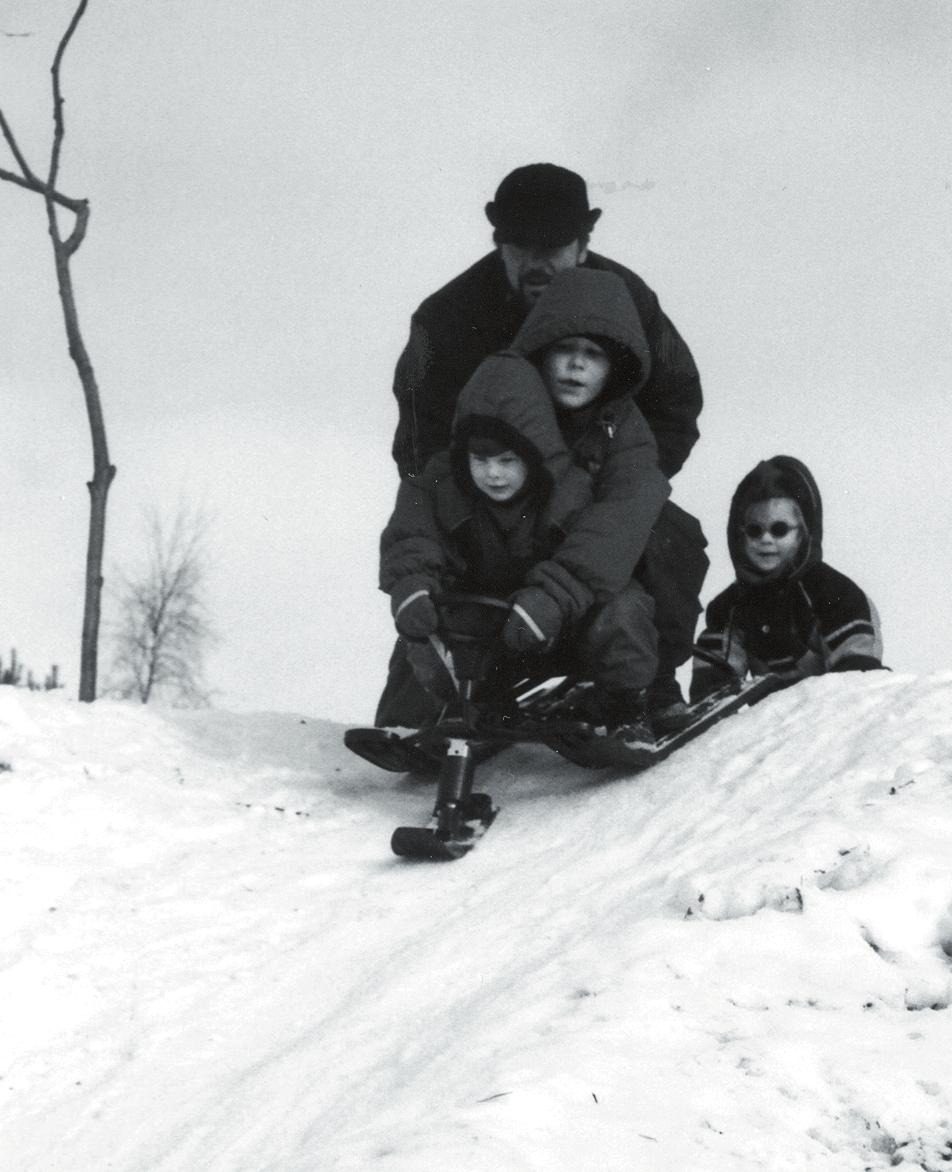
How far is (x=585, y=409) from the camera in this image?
5.10 m

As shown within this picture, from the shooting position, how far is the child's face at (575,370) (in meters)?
5.04

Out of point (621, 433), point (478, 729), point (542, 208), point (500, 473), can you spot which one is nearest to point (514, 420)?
point (500, 473)

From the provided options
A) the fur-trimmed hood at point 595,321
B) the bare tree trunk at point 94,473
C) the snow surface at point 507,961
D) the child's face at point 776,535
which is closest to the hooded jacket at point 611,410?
the fur-trimmed hood at point 595,321

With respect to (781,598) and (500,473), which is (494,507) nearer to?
(500,473)

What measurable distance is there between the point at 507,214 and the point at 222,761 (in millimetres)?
2408

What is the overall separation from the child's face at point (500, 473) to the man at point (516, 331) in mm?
737

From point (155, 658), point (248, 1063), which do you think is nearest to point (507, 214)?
point (248, 1063)

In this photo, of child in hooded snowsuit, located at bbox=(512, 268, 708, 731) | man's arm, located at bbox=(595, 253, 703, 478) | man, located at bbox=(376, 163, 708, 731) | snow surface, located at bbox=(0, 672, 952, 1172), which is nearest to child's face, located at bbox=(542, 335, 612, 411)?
child in hooded snowsuit, located at bbox=(512, 268, 708, 731)

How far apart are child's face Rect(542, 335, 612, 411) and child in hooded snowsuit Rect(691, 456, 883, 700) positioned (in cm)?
129

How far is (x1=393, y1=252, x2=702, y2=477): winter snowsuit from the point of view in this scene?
18.8ft

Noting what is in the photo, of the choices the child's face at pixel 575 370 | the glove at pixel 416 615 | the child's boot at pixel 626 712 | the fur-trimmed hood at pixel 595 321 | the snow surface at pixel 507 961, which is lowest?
the snow surface at pixel 507 961

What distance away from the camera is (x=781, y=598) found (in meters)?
6.04

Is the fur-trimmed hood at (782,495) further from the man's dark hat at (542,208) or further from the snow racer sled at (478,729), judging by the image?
the man's dark hat at (542,208)

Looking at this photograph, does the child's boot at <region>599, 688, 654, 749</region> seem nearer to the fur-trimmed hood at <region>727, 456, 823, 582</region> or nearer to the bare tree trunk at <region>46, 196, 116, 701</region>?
the fur-trimmed hood at <region>727, 456, 823, 582</region>
